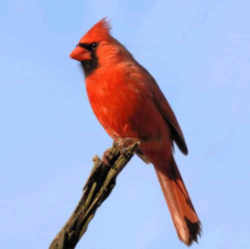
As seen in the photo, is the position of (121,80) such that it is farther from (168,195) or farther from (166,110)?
(168,195)

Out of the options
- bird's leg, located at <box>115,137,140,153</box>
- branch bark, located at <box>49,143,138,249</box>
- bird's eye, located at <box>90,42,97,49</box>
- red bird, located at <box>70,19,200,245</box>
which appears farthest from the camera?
bird's eye, located at <box>90,42,97,49</box>

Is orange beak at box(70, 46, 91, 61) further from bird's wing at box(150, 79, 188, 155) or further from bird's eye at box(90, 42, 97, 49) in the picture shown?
bird's wing at box(150, 79, 188, 155)

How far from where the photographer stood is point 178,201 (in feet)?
12.0

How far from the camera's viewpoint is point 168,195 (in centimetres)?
371

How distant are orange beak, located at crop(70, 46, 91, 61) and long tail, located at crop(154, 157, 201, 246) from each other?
1.00m

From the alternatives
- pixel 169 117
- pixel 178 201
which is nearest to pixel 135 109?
pixel 169 117

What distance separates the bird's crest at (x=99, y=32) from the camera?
3.56m

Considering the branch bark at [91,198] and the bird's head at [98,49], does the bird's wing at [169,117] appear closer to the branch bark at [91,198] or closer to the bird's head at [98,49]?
the bird's head at [98,49]

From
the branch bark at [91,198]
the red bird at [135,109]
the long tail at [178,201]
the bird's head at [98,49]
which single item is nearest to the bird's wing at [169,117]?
the red bird at [135,109]

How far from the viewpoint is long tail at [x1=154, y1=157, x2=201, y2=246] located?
356 centimetres

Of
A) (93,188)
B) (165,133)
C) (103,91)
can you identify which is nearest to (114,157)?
(93,188)

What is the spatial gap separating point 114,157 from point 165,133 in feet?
3.38

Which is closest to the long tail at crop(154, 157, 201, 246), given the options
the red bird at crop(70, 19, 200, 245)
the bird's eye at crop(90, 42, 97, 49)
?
the red bird at crop(70, 19, 200, 245)

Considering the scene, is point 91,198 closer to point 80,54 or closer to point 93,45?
point 80,54
